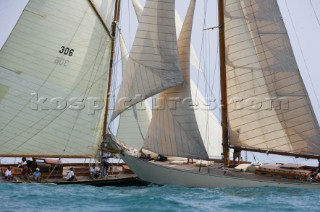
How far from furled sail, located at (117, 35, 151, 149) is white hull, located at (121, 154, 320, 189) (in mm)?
3623

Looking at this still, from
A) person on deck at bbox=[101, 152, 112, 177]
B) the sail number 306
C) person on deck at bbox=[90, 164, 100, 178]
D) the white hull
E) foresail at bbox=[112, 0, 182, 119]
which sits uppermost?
the sail number 306

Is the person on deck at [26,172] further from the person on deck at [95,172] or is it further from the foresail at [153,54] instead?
the foresail at [153,54]

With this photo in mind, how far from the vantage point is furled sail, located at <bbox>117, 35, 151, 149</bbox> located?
1277 inches

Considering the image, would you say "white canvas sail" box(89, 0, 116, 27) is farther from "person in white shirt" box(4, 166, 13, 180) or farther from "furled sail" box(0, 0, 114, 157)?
"person in white shirt" box(4, 166, 13, 180)

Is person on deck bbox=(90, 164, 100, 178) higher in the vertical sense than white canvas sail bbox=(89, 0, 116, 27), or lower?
lower

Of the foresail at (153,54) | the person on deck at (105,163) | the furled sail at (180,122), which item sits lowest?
the person on deck at (105,163)

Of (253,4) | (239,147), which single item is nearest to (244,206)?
(239,147)

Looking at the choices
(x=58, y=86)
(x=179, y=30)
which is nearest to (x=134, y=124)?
(x=58, y=86)

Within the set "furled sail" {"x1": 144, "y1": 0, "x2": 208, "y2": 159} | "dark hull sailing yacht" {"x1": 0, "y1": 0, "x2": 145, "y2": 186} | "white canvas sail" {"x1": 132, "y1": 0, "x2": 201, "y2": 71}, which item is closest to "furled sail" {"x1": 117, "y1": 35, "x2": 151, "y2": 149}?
"dark hull sailing yacht" {"x1": 0, "y1": 0, "x2": 145, "y2": 186}

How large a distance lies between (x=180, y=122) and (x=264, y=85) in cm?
461

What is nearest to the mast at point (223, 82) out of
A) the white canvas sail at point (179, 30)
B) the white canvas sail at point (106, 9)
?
the white canvas sail at point (179, 30)

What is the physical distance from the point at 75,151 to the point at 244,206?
41.8 ft

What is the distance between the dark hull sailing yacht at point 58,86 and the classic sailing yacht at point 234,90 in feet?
13.0

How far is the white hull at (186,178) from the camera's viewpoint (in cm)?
2562
